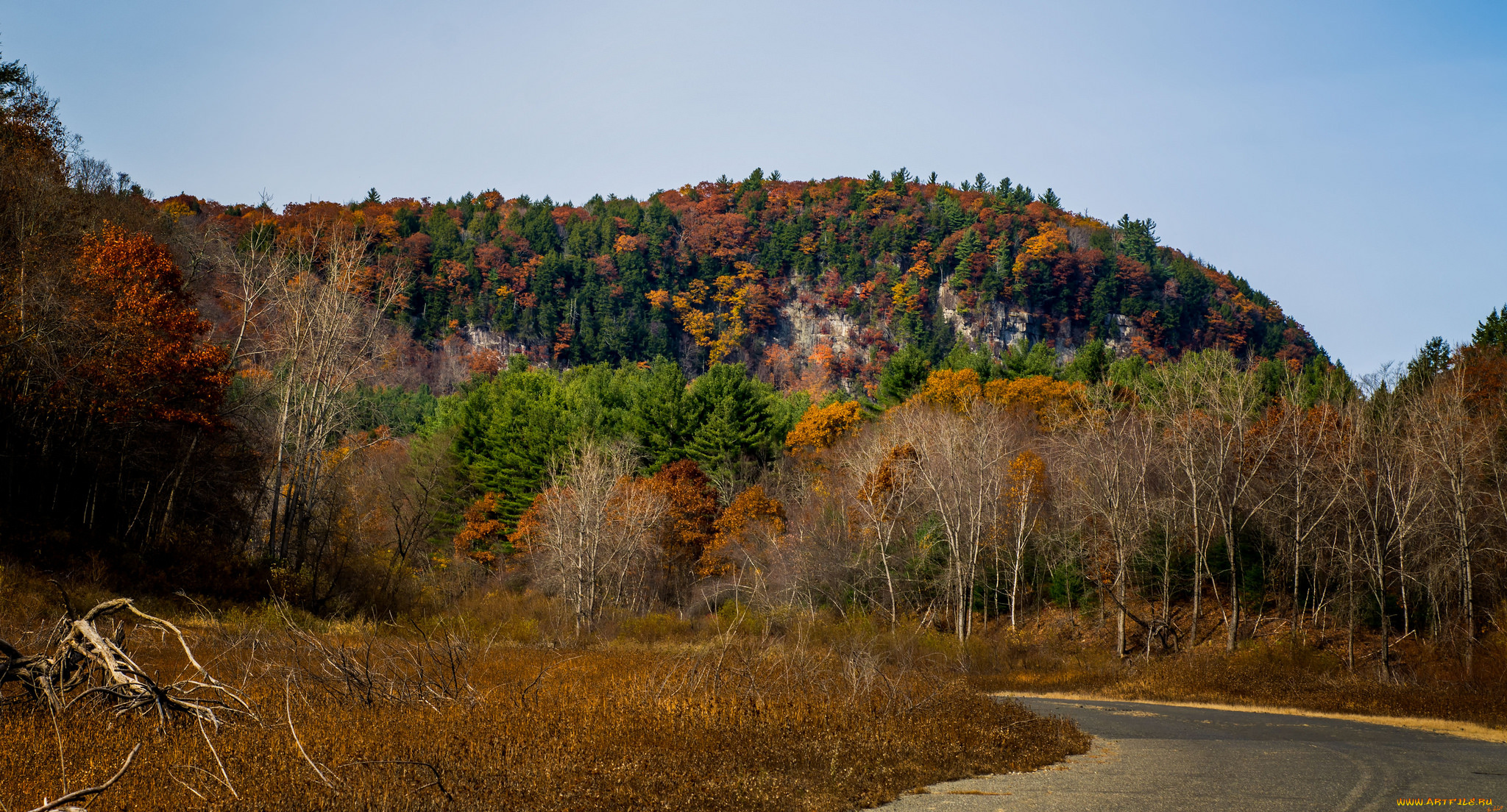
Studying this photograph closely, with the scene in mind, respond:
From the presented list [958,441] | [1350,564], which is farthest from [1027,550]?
[1350,564]

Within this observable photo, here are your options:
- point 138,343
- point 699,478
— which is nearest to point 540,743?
point 138,343

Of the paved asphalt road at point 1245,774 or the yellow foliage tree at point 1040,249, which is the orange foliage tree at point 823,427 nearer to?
the paved asphalt road at point 1245,774

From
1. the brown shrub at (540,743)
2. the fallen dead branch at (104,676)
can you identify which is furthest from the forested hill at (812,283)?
the fallen dead branch at (104,676)

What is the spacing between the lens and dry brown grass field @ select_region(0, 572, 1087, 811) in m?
7.55

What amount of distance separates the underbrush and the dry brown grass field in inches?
515

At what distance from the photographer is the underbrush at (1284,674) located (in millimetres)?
22922

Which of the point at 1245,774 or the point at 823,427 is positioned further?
the point at 823,427

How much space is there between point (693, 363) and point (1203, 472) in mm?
85237

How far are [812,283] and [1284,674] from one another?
98055mm

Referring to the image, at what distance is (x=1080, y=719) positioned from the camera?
19812 mm

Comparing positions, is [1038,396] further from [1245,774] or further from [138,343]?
[1245,774]

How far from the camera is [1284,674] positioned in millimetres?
27469

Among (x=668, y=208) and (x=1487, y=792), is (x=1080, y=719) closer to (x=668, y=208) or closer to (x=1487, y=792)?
(x=1487, y=792)

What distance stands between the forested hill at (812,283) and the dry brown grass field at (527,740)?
285 ft
